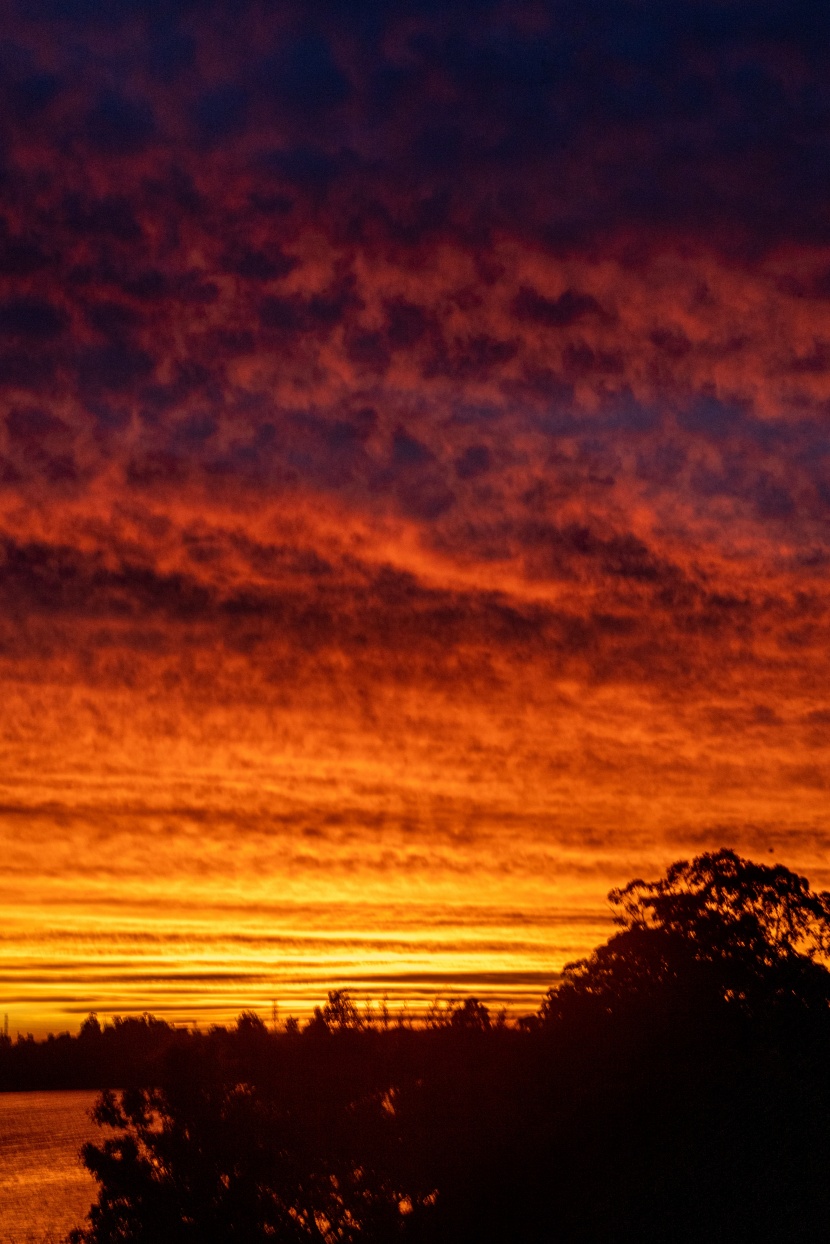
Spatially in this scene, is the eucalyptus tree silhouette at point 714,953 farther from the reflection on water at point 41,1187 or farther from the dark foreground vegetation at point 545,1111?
the reflection on water at point 41,1187

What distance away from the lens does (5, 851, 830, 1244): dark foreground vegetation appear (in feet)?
88.3

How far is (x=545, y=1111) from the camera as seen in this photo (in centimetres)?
2869

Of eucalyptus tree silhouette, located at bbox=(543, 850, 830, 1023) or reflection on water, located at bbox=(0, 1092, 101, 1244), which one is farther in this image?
reflection on water, located at bbox=(0, 1092, 101, 1244)

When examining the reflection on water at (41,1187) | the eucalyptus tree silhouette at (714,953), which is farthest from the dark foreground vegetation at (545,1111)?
the reflection on water at (41,1187)

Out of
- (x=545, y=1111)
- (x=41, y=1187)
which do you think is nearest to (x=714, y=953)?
(x=545, y=1111)

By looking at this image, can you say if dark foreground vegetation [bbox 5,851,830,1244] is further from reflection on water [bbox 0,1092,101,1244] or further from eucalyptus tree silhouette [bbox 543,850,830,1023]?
reflection on water [bbox 0,1092,101,1244]

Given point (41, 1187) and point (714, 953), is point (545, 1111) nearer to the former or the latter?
point (714, 953)

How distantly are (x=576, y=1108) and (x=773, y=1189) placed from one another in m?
4.28

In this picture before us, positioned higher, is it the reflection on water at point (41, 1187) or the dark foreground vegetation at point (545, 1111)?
the dark foreground vegetation at point (545, 1111)

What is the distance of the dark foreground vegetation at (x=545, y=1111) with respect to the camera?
2691cm

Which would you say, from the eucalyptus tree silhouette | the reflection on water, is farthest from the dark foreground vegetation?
the reflection on water

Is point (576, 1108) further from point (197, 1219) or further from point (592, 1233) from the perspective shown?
point (197, 1219)

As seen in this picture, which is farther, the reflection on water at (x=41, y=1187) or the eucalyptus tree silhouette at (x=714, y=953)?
Result: the reflection on water at (x=41, y=1187)

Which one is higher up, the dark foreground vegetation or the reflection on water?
the dark foreground vegetation
